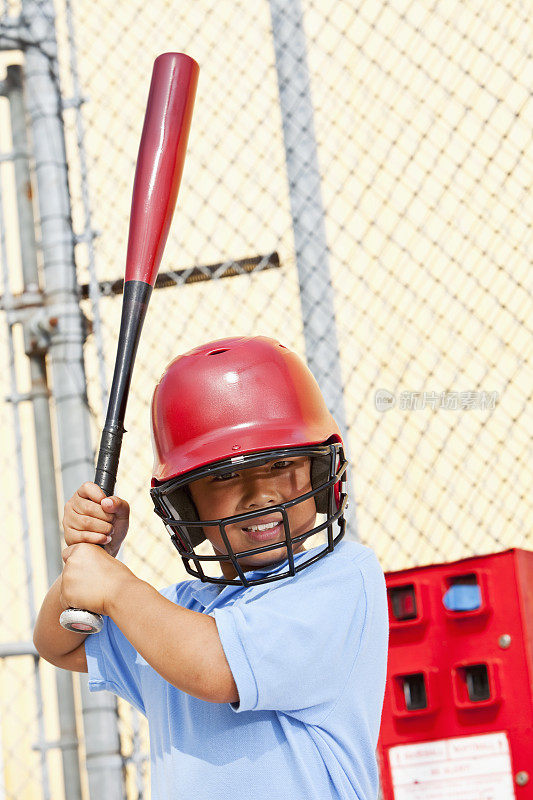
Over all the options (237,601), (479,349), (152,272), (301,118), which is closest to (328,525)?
(237,601)

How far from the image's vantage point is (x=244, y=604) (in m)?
1.12

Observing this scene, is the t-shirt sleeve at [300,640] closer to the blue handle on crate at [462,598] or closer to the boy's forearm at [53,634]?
the boy's forearm at [53,634]

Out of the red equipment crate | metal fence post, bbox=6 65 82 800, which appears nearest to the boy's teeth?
the red equipment crate

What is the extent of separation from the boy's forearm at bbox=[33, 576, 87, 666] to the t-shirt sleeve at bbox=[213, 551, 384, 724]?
0.96ft

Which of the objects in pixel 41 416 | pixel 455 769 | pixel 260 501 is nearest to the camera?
pixel 260 501

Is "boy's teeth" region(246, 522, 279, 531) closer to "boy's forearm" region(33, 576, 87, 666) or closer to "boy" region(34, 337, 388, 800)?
"boy" region(34, 337, 388, 800)

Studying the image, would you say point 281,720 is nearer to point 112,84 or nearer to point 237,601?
point 237,601

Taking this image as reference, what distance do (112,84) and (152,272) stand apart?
1.22 metres

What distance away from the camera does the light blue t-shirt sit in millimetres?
1047

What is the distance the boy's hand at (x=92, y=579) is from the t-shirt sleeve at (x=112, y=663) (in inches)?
7.1

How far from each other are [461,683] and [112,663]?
2.25ft

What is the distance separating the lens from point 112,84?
95.2 inches

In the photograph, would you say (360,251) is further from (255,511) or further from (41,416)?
(255,511)

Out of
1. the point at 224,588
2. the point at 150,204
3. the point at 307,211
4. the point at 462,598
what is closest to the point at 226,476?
the point at 224,588
